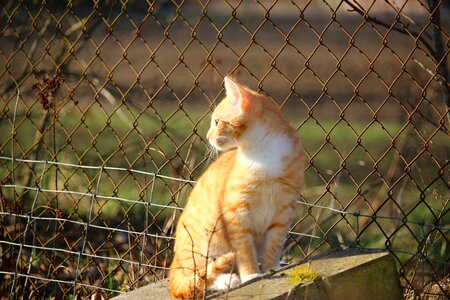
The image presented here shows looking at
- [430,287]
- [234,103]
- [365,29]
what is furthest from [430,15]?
[365,29]

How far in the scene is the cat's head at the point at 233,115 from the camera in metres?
3.64

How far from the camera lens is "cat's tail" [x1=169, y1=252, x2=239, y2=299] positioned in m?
3.33

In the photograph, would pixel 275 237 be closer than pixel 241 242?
No

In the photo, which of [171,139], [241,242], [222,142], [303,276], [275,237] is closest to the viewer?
[303,276]

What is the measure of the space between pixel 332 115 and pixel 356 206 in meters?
4.44

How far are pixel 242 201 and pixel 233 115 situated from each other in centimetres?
39

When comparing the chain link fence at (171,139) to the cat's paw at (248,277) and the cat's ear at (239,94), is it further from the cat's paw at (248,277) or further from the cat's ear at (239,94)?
the cat's paw at (248,277)

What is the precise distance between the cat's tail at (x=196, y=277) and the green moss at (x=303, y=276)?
0.28 m

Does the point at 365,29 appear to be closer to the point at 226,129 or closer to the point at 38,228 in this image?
the point at 38,228

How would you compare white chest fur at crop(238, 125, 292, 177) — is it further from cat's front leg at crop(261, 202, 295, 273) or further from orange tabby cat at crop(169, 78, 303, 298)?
cat's front leg at crop(261, 202, 295, 273)

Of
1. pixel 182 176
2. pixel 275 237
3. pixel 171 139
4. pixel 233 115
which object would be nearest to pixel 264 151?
pixel 233 115

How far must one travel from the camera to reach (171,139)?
4191 mm

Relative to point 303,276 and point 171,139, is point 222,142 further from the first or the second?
point 303,276

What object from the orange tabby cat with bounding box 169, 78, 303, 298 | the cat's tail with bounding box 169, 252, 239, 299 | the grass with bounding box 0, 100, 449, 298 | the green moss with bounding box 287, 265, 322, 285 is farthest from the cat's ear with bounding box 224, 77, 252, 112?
the green moss with bounding box 287, 265, 322, 285
